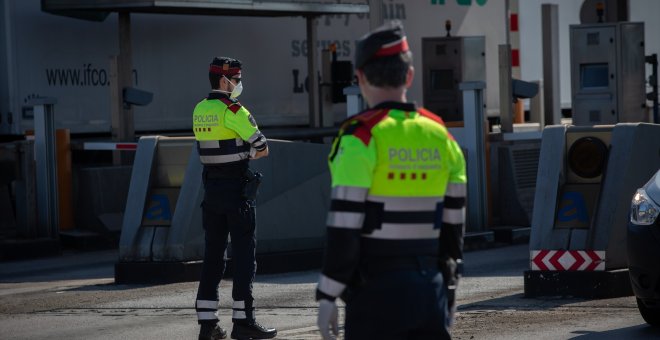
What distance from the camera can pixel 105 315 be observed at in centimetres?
1031

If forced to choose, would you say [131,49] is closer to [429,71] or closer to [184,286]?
[429,71]

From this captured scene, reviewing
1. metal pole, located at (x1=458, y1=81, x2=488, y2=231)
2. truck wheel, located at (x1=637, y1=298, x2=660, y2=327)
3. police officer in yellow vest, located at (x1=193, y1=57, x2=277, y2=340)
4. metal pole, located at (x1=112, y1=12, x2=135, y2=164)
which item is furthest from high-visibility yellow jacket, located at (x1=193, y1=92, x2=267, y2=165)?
Result: metal pole, located at (x1=112, y1=12, x2=135, y2=164)

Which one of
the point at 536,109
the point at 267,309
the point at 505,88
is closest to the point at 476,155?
the point at 505,88

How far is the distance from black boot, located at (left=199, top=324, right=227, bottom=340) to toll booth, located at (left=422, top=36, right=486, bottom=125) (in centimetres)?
1124

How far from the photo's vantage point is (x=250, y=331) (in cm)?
882

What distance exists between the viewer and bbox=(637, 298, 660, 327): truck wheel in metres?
8.87

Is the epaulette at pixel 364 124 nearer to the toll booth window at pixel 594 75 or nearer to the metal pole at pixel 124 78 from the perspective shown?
the metal pole at pixel 124 78

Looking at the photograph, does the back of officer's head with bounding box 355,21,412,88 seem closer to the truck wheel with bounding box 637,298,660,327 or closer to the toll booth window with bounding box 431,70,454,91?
the truck wheel with bounding box 637,298,660,327

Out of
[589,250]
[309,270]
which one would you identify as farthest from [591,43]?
[589,250]

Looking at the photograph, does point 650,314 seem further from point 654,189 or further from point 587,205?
point 587,205

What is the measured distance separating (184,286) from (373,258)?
7049 millimetres

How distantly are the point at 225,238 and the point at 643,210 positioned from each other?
2.67 m

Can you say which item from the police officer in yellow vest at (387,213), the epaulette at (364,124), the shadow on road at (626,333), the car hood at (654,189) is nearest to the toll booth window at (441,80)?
the car hood at (654,189)

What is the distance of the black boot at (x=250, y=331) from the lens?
881 centimetres
